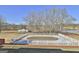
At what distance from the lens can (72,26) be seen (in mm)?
3615

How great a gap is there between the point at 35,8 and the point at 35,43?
0.43m

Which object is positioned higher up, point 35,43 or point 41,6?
point 41,6

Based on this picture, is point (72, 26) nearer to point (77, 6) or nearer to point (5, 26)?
point (77, 6)

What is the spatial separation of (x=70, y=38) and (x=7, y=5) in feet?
2.89
